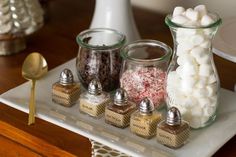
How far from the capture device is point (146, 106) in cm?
91

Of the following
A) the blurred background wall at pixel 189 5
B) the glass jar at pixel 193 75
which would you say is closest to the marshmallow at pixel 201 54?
the glass jar at pixel 193 75

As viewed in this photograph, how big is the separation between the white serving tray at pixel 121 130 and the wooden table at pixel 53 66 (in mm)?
16

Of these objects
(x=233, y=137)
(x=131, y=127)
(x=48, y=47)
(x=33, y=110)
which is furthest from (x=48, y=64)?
(x=233, y=137)

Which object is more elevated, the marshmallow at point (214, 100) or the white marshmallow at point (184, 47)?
the white marshmallow at point (184, 47)

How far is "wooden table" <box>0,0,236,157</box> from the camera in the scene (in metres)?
0.92

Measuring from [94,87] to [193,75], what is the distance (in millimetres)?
166

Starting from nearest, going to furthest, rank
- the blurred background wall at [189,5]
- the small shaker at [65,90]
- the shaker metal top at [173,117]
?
1. the shaker metal top at [173,117]
2. the small shaker at [65,90]
3. the blurred background wall at [189,5]

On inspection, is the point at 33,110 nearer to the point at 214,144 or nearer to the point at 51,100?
the point at 51,100

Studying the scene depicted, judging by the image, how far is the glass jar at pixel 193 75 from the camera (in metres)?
0.89

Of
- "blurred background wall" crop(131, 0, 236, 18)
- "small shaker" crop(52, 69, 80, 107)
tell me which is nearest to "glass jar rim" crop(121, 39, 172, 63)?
"small shaker" crop(52, 69, 80, 107)

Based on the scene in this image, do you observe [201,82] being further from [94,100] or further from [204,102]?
[94,100]

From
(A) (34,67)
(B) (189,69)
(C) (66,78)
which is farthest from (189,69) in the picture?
(A) (34,67)

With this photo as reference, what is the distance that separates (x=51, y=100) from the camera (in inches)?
40.5

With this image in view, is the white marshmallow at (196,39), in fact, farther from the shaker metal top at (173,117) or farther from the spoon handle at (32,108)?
the spoon handle at (32,108)
